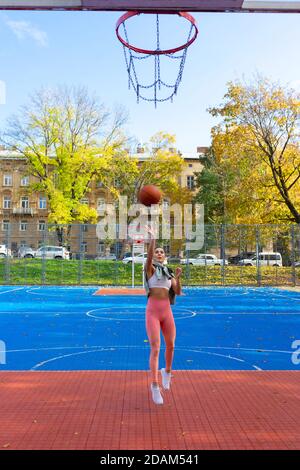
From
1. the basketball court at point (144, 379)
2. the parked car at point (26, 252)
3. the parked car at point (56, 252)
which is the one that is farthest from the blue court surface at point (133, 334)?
the parked car at point (26, 252)

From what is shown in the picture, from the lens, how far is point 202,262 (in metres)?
27.7

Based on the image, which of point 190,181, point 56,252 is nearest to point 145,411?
point 56,252

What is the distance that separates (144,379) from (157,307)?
5.29ft

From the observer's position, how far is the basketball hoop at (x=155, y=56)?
7267 millimetres

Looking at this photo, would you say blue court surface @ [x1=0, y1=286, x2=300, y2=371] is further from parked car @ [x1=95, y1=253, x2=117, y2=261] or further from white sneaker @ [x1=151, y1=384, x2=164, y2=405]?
parked car @ [x1=95, y1=253, x2=117, y2=261]

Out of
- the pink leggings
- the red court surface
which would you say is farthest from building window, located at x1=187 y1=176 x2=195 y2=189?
the pink leggings

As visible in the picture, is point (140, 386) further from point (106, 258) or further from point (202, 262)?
point (106, 258)

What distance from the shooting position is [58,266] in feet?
94.7

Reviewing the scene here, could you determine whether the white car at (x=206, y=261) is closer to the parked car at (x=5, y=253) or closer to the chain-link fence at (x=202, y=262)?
the chain-link fence at (x=202, y=262)

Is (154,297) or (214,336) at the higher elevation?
(154,297)
